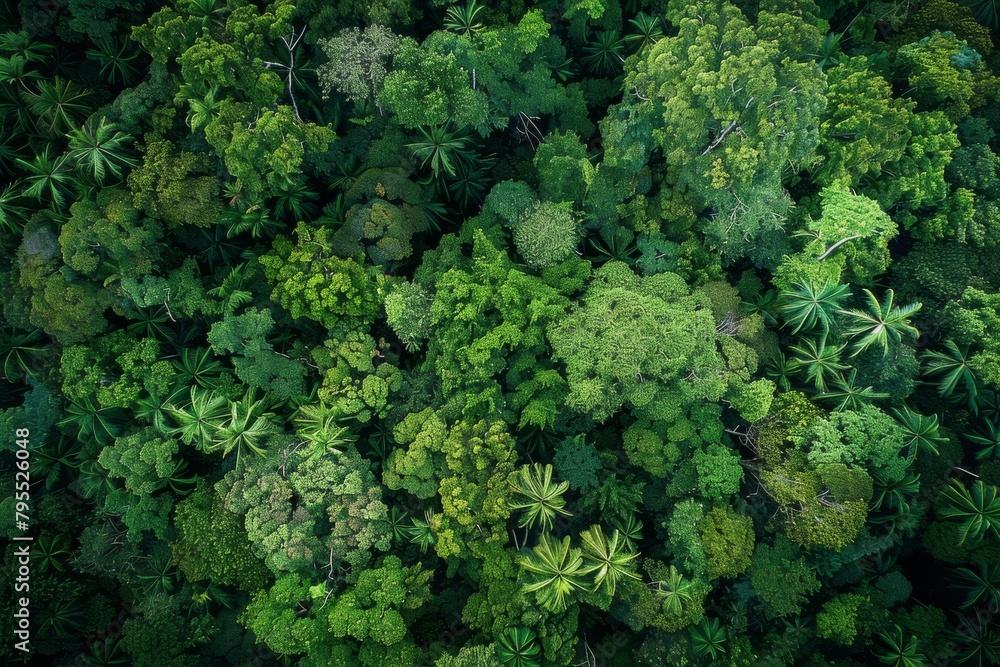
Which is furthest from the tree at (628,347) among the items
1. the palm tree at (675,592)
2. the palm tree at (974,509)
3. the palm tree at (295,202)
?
the palm tree at (295,202)

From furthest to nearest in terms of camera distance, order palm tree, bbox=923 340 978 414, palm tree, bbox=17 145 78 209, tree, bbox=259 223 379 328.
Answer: palm tree, bbox=17 145 78 209 < tree, bbox=259 223 379 328 < palm tree, bbox=923 340 978 414

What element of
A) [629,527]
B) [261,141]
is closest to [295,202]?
[261,141]

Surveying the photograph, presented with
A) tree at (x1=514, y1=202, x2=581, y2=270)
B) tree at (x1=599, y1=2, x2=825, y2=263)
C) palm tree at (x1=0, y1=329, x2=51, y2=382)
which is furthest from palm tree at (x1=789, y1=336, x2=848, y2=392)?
palm tree at (x1=0, y1=329, x2=51, y2=382)

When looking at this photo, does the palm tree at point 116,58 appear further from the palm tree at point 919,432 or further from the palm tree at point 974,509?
the palm tree at point 974,509

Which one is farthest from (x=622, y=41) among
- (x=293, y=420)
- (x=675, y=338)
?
(x=293, y=420)

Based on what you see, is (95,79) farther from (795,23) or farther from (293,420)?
(795,23)

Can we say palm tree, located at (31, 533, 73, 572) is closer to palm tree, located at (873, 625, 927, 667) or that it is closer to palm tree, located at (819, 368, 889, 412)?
palm tree, located at (819, 368, 889, 412)
